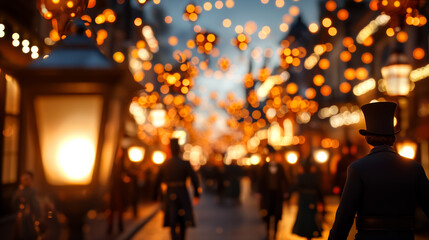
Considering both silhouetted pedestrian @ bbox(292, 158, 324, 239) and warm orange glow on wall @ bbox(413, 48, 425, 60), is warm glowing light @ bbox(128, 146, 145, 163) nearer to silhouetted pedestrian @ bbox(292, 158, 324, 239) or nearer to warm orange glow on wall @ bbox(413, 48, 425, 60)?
silhouetted pedestrian @ bbox(292, 158, 324, 239)

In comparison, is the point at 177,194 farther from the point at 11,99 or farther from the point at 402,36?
the point at 402,36

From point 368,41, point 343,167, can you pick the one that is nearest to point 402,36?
point 368,41

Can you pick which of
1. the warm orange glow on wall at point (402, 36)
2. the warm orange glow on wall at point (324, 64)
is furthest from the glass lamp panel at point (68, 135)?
the warm orange glow on wall at point (324, 64)

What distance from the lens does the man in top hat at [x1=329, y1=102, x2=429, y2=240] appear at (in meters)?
4.62

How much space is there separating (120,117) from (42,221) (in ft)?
14.5

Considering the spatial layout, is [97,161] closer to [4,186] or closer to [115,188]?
[115,188]

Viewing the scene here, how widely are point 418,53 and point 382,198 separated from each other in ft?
85.4

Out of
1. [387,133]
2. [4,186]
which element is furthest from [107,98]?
[4,186]

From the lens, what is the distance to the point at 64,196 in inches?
163

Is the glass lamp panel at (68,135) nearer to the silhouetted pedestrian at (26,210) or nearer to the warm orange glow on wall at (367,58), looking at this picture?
the silhouetted pedestrian at (26,210)

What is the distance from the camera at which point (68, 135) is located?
415 centimetres

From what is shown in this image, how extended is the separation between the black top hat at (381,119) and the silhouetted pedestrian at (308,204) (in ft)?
25.7

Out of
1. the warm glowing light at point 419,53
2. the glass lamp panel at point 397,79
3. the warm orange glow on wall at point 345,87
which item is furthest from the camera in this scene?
the warm orange glow on wall at point 345,87

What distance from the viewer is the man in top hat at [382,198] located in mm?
4625
